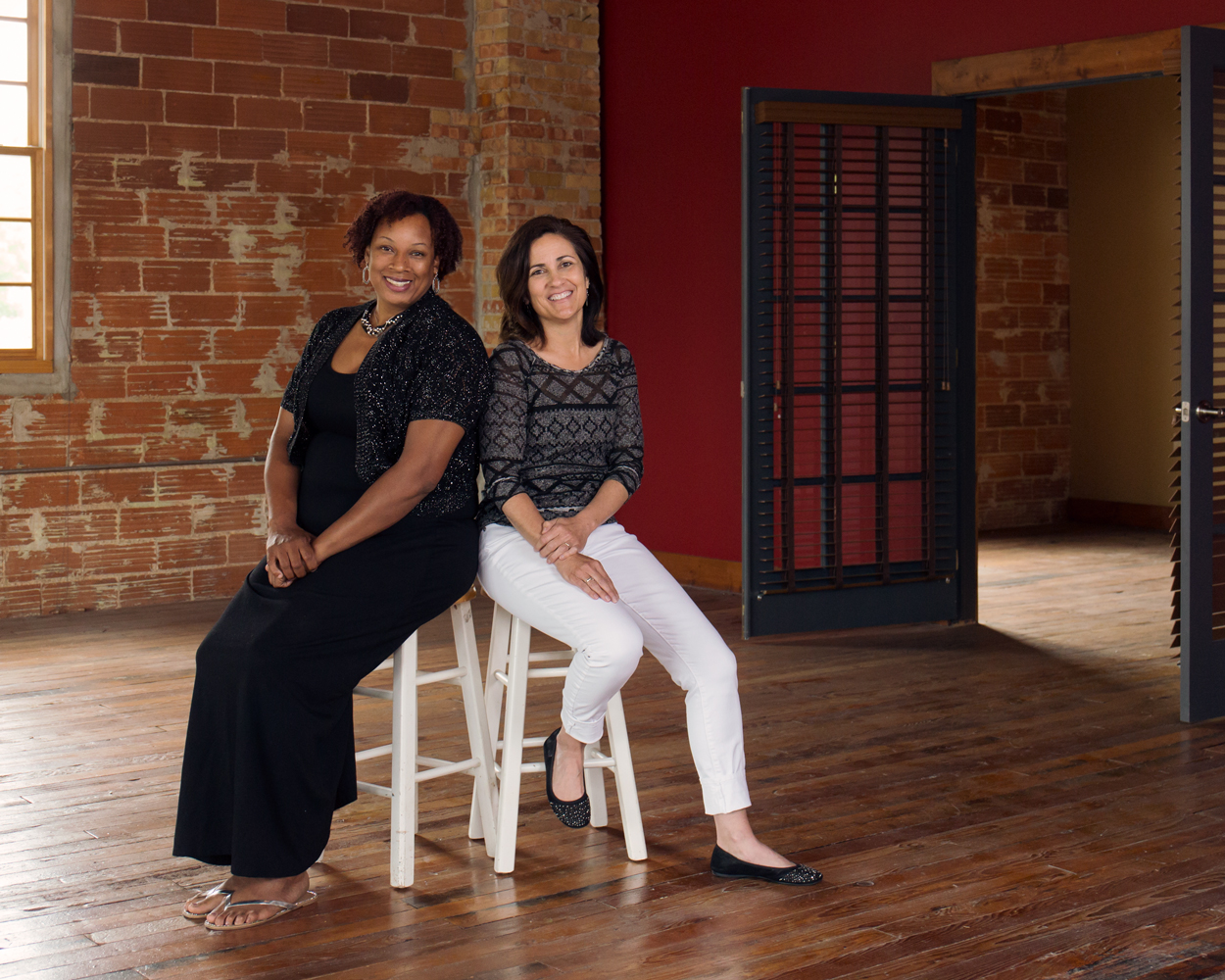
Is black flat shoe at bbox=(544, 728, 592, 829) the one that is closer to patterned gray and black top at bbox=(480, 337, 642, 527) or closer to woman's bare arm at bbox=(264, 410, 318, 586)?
patterned gray and black top at bbox=(480, 337, 642, 527)

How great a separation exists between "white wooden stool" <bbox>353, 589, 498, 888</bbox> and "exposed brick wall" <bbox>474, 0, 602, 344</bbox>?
13.3 ft

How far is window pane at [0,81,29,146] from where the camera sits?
20.5 feet

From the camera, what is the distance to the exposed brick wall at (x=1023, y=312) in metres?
9.73

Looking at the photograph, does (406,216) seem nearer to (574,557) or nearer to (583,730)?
(574,557)

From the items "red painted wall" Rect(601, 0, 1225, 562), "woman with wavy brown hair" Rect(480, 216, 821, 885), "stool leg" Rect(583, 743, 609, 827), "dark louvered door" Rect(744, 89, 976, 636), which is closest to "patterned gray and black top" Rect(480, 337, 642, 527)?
"woman with wavy brown hair" Rect(480, 216, 821, 885)

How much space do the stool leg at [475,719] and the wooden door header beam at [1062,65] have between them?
313 cm

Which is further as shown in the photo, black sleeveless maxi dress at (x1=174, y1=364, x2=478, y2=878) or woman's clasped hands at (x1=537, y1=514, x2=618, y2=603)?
woman's clasped hands at (x1=537, y1=514, x2=618, y2=603)

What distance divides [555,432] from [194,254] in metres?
3.90

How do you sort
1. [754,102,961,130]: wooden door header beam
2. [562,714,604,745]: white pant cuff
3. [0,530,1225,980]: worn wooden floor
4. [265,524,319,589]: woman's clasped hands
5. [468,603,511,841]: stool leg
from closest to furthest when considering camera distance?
[0,530,1225,980]: worn wooden floor < [265,524,319,589]: woman's clasped hands < [562,714,604,745]: white pant cuff < [468,603,511,841]: stool leg < [754,102,961,130]: wooden door header beam

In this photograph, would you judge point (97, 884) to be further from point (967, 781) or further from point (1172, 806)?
point (1172, 806)

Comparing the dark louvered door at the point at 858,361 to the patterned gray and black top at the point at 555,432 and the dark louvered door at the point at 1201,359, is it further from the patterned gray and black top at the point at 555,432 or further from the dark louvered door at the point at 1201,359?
the patterned gray and black top at the point at 555,432

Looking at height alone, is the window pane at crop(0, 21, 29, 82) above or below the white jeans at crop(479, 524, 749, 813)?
above

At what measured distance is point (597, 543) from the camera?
10.5 feet

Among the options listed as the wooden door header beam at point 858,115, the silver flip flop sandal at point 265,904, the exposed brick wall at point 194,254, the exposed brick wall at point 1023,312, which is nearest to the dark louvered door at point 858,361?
the wooden door header beam at point 858,115
